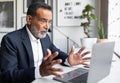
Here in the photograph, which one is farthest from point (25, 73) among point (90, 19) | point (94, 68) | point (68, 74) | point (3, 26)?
point (3, 26)

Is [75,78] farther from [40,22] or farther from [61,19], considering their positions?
[61,19]

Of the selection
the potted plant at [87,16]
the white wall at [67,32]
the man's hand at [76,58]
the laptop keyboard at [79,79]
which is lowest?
the laptop keyboard at [79,79]

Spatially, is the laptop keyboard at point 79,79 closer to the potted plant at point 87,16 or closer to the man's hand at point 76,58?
the man's hand at point 76,58

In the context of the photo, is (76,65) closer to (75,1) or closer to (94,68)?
(94,68)

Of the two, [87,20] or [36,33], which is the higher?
[87,20]

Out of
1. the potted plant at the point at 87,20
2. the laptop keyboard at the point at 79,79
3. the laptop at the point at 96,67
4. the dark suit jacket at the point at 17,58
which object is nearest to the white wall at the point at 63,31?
the potted plant at the point at 87,20

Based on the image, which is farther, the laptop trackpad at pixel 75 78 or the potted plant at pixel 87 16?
the potted plant at pixel 87 16

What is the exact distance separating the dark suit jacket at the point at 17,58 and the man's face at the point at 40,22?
0.08m

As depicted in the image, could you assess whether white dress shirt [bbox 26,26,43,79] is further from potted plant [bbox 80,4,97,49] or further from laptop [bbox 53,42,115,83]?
potted plant [bbox 80,4,97,49]

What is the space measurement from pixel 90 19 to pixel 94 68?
7.10 ft

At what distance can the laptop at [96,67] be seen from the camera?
3.64 feet

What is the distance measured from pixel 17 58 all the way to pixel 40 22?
0.32 m

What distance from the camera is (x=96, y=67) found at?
115 cm

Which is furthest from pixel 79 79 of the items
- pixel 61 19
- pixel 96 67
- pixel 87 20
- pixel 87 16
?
pixel 61 19
